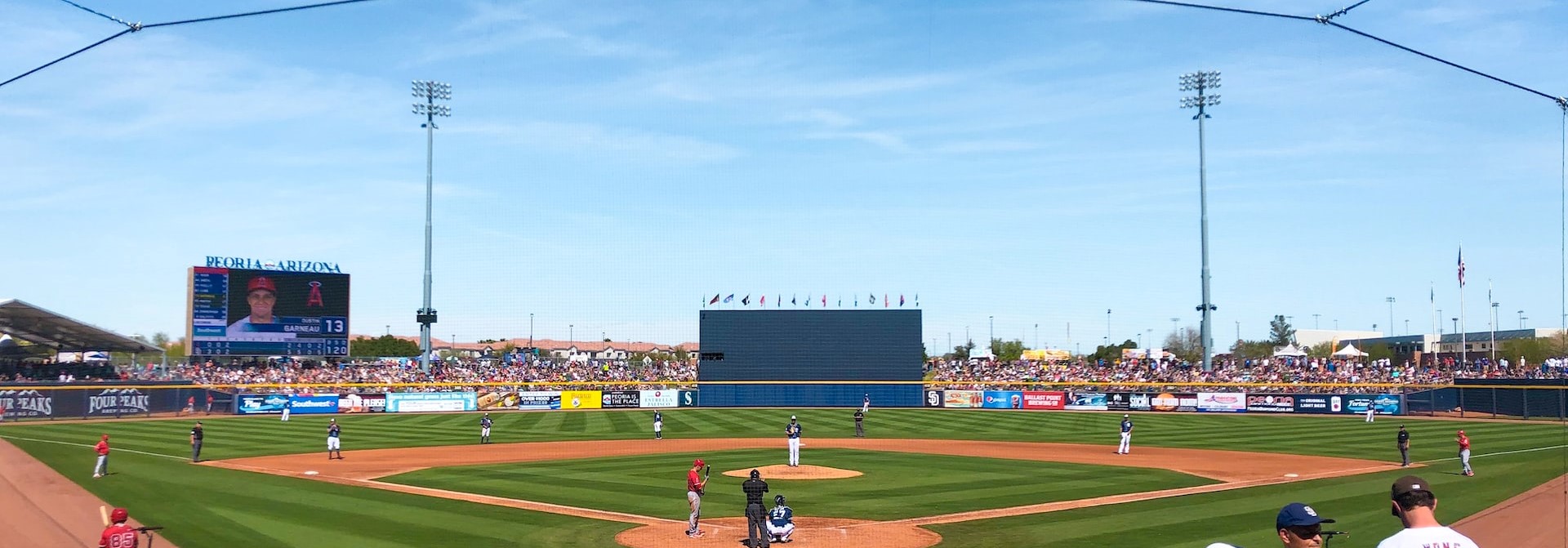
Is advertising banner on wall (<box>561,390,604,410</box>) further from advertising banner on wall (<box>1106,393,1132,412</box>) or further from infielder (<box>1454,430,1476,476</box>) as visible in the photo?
infielder (<box>1454,430,1476,476</box>)

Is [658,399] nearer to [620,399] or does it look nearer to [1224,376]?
[620,399]

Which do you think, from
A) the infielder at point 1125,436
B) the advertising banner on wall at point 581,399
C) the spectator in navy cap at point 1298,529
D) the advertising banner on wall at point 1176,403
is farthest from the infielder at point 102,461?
the advertising banner on wall at point 1176,403

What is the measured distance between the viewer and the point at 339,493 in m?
27.4

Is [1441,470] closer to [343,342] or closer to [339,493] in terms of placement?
[339,493]

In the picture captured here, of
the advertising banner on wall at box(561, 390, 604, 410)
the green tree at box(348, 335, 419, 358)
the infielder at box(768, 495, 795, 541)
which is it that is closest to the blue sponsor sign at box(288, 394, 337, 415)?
the advertising banner on wall at box(561, 390, 604, 410)

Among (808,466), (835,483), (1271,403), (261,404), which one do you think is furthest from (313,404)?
(1271,403)

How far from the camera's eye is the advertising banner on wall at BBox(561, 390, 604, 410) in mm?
72500

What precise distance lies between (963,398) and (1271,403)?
19.3 meters

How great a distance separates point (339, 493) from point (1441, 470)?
1265 inches

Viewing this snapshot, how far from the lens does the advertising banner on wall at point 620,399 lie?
240ft

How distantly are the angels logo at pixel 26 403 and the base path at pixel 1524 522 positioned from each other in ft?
218

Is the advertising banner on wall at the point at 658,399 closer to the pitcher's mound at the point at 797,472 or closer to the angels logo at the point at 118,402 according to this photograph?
the angels logo at the point at 118,402

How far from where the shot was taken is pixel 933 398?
74.0 meters

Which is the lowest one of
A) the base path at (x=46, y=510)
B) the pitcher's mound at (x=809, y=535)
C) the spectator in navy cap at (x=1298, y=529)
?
the pitcher's mound at (x=809, y=535)
